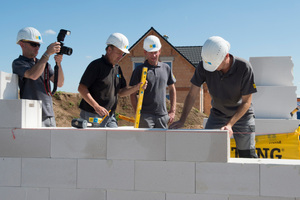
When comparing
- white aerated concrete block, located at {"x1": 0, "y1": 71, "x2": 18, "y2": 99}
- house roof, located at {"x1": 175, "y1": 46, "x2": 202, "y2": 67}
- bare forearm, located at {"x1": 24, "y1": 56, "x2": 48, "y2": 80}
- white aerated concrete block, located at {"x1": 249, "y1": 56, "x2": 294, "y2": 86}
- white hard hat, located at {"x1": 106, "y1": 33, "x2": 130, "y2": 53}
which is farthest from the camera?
house roof, located at {"x1": 175, "y1": 46, "x2": 202, "y2": 67}

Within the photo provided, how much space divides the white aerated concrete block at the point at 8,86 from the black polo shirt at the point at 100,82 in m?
0.75

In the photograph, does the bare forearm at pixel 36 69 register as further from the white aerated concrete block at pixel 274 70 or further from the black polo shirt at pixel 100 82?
the white aerated concrete block at pixel 274 70

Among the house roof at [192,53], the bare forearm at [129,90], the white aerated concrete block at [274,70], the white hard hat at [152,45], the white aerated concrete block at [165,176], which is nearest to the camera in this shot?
the white aerated concrete block at [165,176]

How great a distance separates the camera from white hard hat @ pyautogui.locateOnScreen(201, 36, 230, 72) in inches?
127

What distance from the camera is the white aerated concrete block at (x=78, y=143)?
2911 mm

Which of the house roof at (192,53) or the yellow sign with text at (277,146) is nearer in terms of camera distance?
the yellow sign with text at (277,146)

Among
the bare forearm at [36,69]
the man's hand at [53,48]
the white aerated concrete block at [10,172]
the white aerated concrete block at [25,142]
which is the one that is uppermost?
the man's hand at [53,48]

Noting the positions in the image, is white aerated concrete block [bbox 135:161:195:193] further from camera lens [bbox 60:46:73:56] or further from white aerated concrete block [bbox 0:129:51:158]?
camera lens [bbox 60:46:73:56]

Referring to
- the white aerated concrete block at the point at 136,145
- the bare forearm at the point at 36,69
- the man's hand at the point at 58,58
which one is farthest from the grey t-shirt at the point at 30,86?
the white aerated concrete block at the point at 136,145

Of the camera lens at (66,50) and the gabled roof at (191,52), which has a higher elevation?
the gabled roof at (191,52)

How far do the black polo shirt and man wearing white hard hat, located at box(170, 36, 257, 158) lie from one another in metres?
0.97

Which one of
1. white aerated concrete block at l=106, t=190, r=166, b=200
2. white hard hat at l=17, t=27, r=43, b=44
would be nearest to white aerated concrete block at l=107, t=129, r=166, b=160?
white aerated concrete block at l=106, t=190, r=166, b=200

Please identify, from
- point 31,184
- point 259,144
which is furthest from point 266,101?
point 31,184

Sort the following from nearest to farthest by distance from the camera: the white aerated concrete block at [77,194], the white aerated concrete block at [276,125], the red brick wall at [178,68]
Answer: the white aerated concrete block at [77,194], the white aerated concrete block at [276,125], the red brick wall at [178,68]
